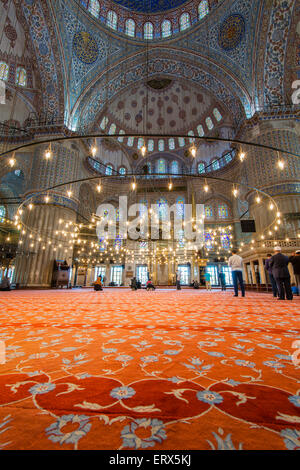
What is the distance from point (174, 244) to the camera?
17656mm

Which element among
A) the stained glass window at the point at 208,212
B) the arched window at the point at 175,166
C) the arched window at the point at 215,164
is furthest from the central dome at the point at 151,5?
the stained glass window at the point at 208,212

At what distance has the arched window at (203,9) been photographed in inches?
517

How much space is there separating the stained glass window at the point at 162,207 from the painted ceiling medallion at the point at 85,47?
10946 millimetres

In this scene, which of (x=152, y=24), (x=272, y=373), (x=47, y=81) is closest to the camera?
(x=272, y=373)

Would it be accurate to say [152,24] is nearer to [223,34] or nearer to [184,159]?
[223,34]

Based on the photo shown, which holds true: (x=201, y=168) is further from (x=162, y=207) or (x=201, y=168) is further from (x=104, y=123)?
(x=104, y=123)

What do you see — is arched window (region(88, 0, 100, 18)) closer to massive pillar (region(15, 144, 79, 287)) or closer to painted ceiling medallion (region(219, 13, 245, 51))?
painted ceiling medallion (region(219, 13, 245, 51))

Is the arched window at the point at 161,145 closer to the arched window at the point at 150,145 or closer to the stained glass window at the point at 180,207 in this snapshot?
the arched window at the point at 150,145

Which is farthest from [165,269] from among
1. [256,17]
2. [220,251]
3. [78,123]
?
[256,17]

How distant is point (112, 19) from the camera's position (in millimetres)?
13781

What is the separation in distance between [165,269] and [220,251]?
474 cm

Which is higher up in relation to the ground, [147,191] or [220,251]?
[147,191]

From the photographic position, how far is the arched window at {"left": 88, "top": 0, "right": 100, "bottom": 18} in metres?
12.8

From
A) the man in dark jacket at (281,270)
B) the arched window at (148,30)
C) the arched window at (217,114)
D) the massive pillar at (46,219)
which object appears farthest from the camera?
the arched window at (217,114)
